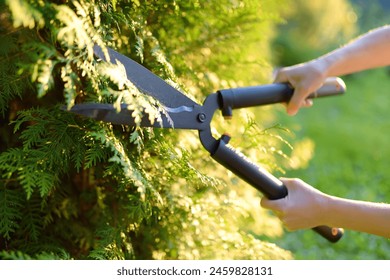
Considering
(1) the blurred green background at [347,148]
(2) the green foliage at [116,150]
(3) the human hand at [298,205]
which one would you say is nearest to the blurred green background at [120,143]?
(2) the green foliage at [116,150]

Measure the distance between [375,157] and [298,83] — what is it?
4556 mm

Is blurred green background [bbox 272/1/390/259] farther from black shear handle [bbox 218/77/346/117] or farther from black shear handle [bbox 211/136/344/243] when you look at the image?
black shear handle [bbox 211/136/344/243]

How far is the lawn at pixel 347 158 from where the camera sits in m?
3.99

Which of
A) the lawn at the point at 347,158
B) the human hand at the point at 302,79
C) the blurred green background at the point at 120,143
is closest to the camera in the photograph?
the blurred green background at the point at 120,143

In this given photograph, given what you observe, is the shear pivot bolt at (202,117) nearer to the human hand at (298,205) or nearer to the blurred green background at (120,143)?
the blurred green background at (120,143)

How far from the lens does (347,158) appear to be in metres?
6.09

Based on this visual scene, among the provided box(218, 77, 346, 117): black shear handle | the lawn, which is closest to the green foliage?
box(218, 77, 346, 117): black shear handle

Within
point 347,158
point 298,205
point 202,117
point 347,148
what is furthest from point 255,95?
point 347,148

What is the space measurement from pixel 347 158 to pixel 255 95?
4.62 meters

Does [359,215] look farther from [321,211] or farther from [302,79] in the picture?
[302,79]

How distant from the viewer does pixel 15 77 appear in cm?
159

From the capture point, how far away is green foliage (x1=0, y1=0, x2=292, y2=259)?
1475 millimetres

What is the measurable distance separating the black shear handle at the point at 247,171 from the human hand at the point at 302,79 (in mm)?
337
